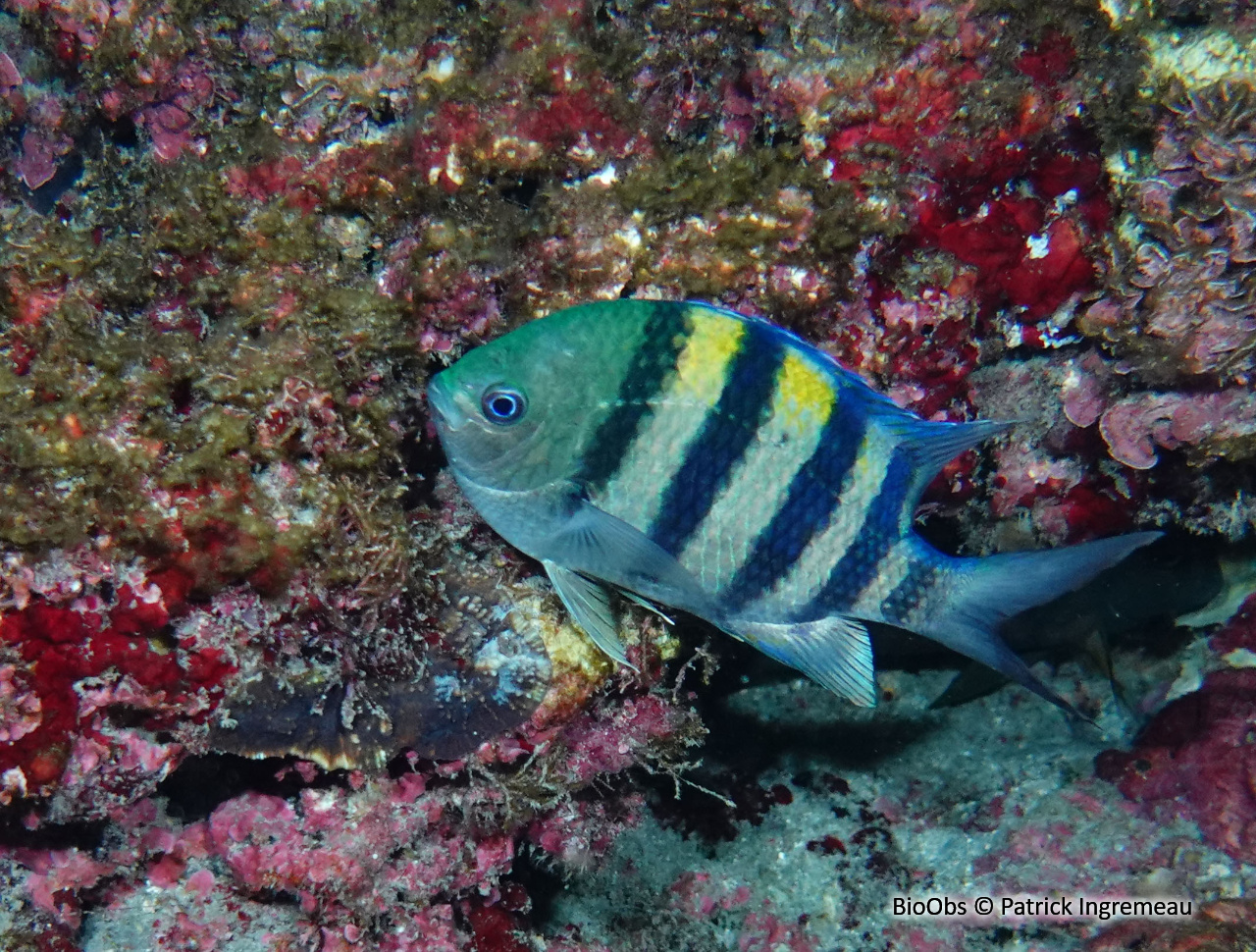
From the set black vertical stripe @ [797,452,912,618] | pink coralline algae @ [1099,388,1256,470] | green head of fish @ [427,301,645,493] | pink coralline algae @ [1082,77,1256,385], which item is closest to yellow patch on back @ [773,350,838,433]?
black vertical stripe @ [797,452,912,618]

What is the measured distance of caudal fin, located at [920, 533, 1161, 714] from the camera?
2.25 meters

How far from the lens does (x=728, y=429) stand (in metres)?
2.21

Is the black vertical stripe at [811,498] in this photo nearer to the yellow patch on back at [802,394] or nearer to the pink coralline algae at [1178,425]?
the yellow patch on back at [802,394]

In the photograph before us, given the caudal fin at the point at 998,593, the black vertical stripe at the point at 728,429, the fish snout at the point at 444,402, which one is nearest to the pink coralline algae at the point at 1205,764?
the caudal fin at the point at 998,593

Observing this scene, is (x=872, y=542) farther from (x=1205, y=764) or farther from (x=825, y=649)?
(x=1205, y=764)

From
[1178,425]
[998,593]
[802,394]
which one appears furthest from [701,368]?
[1178,425]

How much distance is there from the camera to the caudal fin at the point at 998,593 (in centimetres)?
225

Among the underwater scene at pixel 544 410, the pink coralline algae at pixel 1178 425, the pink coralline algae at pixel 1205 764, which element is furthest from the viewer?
the pink coralline algae at pixel 1205 764

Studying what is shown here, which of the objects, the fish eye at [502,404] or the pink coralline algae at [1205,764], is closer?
the fish eye at [502,404]

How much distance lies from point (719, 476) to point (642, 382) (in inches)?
14.5

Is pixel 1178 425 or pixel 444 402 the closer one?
pixel 444 402

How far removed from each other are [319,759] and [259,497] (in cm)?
111

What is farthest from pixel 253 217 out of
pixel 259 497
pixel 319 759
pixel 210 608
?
pixel 319 759

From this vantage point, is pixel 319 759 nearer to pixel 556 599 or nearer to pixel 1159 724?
pixel 556 599
